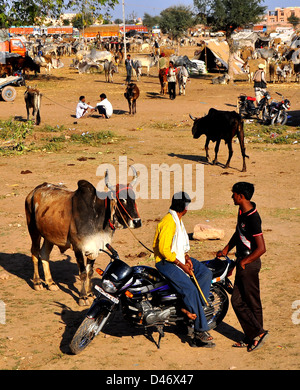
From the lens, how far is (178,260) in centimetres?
595

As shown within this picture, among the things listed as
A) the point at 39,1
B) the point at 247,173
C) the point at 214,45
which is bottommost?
the point at 247,173

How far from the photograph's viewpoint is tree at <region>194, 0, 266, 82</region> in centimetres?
3459

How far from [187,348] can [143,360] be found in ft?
1.91

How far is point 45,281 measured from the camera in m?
8.20

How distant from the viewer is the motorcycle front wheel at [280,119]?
20.8 m

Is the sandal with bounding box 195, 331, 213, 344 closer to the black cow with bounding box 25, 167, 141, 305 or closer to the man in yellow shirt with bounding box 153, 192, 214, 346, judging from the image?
the man in yellow shirt with bounding box 153, 192, 214, 346

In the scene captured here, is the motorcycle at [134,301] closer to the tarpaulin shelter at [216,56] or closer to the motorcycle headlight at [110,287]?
the motorcycle headlight at [110,287]

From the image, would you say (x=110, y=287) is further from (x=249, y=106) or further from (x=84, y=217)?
(x=249, y=106)

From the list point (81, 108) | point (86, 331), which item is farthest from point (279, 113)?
point (86, 331)

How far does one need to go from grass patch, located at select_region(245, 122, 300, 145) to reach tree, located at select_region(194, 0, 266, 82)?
47.9 ft

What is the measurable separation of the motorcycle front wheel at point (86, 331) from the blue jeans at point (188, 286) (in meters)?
0.77

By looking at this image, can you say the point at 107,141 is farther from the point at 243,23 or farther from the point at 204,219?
the point at 243,23

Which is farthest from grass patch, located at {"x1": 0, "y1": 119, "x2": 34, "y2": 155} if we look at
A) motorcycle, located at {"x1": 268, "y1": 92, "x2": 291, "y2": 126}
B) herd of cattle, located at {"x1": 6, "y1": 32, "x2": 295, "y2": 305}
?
herd of cattle, located at {"x1": 6, "y1": 32, "x2": 295, "y2": 305}
